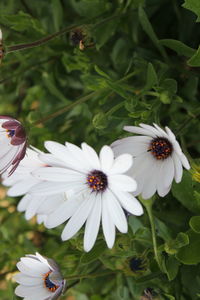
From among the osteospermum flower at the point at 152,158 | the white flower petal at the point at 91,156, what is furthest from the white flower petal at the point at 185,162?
the white flower petal at the point at 91,156

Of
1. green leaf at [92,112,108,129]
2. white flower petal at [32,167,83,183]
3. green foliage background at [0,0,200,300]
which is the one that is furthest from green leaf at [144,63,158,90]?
white flower petal at [32,167,83,183]

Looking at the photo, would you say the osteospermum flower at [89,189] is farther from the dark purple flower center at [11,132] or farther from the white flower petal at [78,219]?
the dark purple flower center at [11,132]

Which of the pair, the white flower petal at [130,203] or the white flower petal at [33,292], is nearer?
the white flower petal at [130,203]

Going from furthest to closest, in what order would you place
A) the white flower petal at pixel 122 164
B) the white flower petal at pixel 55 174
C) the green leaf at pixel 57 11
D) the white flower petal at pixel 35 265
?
the green leaf at pixel 57 11, the white flower petal at pixel 35 265, the white flower petal at pixel 55 174, the white flower petal at pixel 122 164

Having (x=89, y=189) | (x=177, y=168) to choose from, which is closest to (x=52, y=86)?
(x=89, y=189)

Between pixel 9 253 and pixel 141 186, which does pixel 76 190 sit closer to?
pixel 141 186

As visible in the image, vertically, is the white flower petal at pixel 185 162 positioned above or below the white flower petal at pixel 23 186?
above

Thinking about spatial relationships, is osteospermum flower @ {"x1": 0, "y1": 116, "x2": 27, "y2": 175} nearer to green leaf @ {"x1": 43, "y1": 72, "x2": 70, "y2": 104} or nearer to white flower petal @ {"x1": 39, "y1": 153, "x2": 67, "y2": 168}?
white flower petal @ {"x1": 39, "y1": 153, "x2": 67, "y2": 168}
